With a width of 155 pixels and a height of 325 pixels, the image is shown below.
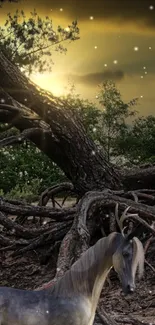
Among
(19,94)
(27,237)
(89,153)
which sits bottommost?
(27,237)

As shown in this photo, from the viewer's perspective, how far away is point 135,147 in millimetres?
30531

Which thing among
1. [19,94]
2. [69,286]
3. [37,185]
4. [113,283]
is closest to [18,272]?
[113,283]

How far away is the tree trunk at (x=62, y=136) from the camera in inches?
326

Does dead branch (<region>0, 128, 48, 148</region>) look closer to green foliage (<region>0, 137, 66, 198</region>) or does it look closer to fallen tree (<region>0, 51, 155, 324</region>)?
fallen tree (<region>0, 51, 155, 324</region>)

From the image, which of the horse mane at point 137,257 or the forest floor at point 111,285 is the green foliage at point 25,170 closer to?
the forest floor at point 111,285

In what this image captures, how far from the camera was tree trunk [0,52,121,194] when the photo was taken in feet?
27.1

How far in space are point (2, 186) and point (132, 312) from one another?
50.9ft

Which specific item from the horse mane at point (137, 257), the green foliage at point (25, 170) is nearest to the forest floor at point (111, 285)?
the horse mane at point (137, 257)

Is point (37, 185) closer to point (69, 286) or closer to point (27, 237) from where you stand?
point (27, 237)

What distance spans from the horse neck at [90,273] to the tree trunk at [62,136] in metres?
4.73

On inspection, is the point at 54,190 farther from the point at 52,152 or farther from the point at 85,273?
the point at 85,273

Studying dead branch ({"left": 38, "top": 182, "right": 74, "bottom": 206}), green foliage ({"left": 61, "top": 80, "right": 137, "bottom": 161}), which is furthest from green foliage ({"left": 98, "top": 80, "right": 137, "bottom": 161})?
dead branch ({"left": 38, "top": 182, "right": 74, "bottom": 206})

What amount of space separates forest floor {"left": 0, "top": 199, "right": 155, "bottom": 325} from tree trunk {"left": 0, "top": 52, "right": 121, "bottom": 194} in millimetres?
1205

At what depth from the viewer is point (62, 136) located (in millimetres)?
8352
